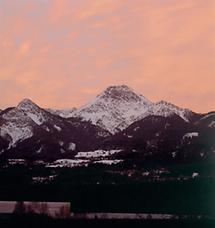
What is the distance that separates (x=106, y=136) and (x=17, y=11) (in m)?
1.20

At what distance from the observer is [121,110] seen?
623cm

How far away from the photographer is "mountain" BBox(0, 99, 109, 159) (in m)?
6.27

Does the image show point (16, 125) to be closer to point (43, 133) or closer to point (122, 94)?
point (43, 133)

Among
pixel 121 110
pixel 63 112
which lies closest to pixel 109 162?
pixel 121 110

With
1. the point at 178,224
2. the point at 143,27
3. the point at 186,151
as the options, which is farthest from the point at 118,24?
the point at 178,224

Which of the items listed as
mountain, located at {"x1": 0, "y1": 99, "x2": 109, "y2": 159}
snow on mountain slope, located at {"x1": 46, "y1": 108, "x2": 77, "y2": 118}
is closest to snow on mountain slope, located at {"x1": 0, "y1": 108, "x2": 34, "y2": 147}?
mountain, located at {"x1": 0, "y1": 99, "x2": 109, "y2": 159}

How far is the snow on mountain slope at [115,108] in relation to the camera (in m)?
6.17

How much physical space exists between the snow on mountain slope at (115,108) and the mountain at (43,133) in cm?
7

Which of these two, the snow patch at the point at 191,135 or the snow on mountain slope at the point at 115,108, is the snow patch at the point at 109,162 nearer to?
the snow on mountain slope at the point at 115,108

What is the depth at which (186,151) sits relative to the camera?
6176 mm

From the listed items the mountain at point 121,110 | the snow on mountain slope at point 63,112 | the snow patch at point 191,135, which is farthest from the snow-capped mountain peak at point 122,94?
the snow patch at point 191,135

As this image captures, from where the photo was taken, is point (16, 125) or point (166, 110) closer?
point (166, 110)

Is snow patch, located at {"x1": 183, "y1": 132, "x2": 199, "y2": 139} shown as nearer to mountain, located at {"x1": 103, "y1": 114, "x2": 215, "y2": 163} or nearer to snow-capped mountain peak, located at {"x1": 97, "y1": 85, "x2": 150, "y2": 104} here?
mountain, located at {"x1": 103, "y1": 114, "x2": 215, "y2": 163}

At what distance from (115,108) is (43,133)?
59 cm
